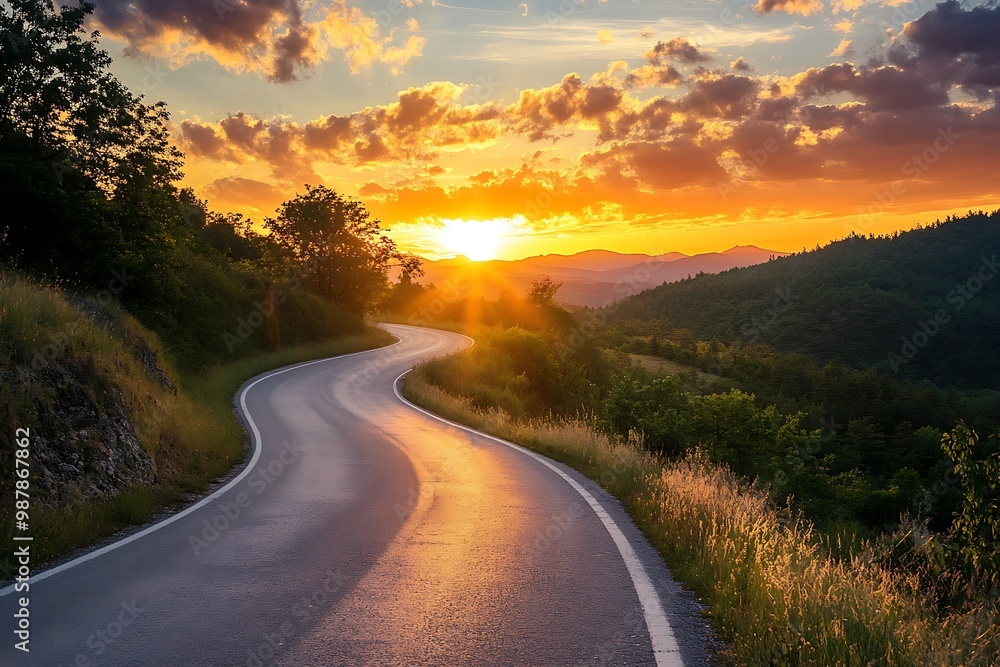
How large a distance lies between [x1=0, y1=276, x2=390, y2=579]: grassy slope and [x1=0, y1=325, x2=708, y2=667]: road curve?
590 millimetres

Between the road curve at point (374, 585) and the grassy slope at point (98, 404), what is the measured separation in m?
0.59

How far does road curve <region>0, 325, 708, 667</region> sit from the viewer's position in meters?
4.47

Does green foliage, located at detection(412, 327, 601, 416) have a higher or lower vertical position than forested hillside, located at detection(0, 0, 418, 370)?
lower

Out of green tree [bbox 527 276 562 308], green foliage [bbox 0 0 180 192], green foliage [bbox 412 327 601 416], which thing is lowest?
green foliage [bbox 412 327 601 416]

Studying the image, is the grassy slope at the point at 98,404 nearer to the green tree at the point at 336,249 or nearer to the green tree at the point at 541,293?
the green tree at the point at 336,249

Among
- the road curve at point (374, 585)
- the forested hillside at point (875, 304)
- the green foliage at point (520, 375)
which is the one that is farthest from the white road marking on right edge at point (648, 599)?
the forested hillside at point (875, 304)

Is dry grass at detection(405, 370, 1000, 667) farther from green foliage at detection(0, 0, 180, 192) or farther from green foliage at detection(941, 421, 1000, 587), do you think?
green foliage at detection(0, 0, 180, 192)

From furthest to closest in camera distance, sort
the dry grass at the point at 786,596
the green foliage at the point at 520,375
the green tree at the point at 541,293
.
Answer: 1. the green tree at the point at 541,293
2. the green foliage at the point at 520,375
3. the dry grass at the point at 786,596

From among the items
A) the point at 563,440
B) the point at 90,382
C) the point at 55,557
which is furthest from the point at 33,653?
the point at 563,440

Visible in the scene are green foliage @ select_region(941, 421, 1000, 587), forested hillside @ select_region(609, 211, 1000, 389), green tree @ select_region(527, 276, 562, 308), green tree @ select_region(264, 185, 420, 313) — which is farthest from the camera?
forested hillside @ select_region(609, 211, 1000, 389)

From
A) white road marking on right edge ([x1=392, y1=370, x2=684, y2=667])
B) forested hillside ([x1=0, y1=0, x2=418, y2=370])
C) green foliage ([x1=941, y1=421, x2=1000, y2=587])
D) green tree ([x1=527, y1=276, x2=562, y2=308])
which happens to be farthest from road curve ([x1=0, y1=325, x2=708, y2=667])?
green tree ([x1=527, y1=276, x2=562, y2=308])

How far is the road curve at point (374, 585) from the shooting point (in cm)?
447

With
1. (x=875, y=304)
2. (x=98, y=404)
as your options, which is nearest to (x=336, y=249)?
(x=98, y=404)

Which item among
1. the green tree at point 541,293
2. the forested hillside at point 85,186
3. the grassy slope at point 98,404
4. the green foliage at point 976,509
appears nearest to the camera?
the grassy slope at point 98,404
